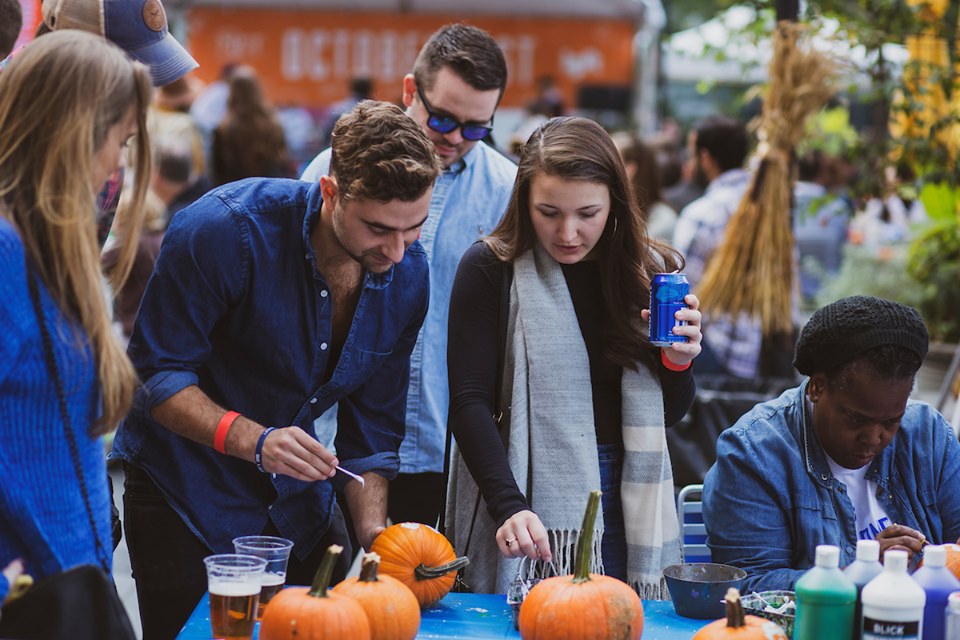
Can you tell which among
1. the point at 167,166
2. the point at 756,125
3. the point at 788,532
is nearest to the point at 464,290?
the point at 788,532

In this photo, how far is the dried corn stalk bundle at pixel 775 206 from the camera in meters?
6.05

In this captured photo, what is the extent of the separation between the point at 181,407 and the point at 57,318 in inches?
29.7

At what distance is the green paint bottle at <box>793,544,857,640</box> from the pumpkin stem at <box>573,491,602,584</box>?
1.33 ft

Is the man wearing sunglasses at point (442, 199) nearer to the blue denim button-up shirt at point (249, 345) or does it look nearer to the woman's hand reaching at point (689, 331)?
the blue denim button-up shirt at point (249, 345)

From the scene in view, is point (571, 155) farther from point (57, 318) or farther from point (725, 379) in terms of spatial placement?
point (725, 379)

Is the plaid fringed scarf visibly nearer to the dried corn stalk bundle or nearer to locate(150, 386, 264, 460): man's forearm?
locate(150, 386, 264, 460): man's forearm

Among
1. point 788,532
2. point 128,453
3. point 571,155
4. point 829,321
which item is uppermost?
point 571,155

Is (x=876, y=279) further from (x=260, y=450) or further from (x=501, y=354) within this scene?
(x=260, y=450)

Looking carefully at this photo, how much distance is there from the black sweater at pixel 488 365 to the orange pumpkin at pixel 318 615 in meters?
0.72

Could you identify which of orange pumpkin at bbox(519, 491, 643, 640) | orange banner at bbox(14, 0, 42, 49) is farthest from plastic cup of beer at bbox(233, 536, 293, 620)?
orange banner at bbox(14, 0, 42, 49)

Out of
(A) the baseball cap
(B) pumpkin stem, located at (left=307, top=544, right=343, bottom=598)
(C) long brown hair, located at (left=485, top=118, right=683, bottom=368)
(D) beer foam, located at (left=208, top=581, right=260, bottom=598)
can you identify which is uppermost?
(A) the baseball cap

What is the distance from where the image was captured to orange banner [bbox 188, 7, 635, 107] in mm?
14406

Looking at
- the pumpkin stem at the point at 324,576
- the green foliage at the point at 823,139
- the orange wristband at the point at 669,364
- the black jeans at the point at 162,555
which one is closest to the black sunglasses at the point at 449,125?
the orange wristband at the point at 669,364

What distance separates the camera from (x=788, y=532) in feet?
9.95
